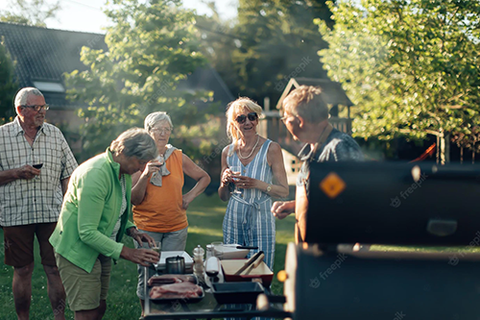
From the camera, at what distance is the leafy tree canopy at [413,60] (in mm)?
11922

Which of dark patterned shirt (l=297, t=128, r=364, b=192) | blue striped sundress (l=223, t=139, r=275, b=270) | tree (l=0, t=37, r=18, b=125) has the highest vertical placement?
tree (l=0, t=37, r=18, b=125)

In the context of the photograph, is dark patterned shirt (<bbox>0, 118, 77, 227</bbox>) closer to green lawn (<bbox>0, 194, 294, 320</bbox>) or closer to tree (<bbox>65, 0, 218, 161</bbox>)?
green lawn (<bbox>0, 194, 294, 320</bbox>)

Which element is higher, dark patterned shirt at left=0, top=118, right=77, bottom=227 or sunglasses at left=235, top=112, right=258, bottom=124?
sunglasses at left=235, top=112, right=258, bottom=124

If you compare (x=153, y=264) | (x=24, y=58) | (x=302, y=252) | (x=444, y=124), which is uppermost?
(x=24, y=58)

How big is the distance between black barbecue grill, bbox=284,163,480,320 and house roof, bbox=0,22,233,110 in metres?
20.7

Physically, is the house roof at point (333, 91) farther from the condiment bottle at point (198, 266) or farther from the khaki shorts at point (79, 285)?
the khaki shorts at point (79, 285)

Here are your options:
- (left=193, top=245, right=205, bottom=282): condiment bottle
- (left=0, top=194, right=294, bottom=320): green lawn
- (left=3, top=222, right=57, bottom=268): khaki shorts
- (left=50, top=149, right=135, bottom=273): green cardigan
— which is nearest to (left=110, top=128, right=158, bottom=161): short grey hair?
(left=50, top=149, right=135, bottom=273): green cardigan

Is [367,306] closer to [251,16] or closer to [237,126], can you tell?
[237,126]

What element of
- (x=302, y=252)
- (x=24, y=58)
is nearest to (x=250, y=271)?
(x=302, y=252)

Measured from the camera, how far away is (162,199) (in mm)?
3861

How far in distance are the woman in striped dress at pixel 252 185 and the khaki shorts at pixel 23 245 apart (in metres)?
1.67

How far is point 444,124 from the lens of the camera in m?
13.0

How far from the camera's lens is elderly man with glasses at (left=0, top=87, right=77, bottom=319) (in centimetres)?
408

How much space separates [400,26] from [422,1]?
34.3 inches
